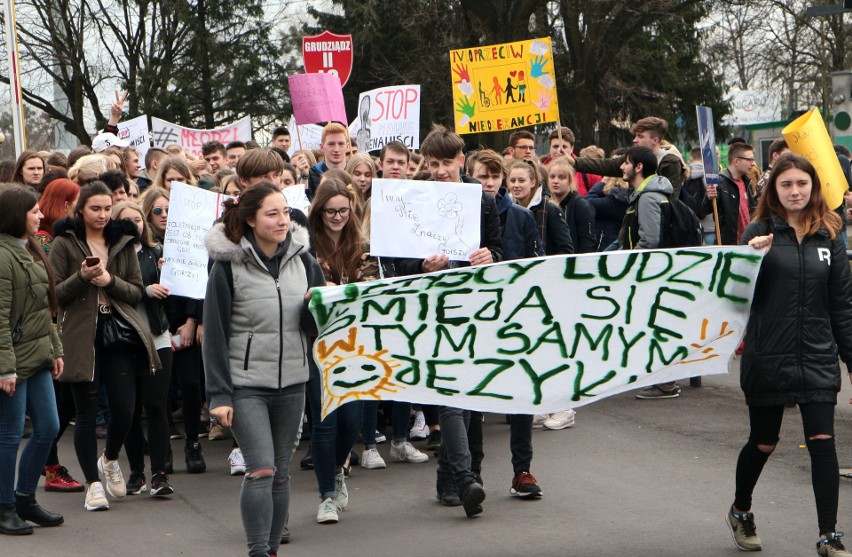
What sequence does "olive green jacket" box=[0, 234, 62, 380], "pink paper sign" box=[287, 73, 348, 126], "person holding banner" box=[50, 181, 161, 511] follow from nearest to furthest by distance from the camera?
"olive green jacket" box=[0, 234, 62, 380] < "person holding banner" box=[50, 181, 161, 511] < "pink paper sign" box=[287, 73, 348, 126]

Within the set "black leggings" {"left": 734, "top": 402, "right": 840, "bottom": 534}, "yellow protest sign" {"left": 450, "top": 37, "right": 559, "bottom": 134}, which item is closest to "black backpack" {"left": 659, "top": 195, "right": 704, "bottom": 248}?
"yellow protest sign" {"left": 450, "top": 37, "right": 559, "bottom": 134}

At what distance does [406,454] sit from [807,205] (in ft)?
11.0

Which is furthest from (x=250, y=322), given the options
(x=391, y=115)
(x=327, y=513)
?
(x=391, y=115)

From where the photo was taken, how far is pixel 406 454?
779 cm

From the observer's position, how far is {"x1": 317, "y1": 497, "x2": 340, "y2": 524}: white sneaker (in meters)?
6.25

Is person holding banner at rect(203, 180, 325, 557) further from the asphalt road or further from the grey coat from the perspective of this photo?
the asphalt road

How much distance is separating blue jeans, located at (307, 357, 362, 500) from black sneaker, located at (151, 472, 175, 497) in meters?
1.17

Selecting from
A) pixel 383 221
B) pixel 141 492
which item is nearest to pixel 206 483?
pixel 141 492

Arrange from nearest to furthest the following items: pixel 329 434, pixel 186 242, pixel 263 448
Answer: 1. pixel 263 448
2. pixel 329 434
3. pixel 186 242

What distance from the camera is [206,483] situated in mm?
7367

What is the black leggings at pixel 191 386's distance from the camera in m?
7.76

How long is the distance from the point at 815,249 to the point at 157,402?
3798 millimetres

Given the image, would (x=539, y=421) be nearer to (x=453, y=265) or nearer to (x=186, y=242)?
(x=453, y=265)

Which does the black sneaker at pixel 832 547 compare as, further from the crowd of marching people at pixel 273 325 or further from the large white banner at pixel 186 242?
the large white banner at pixel 186 242
